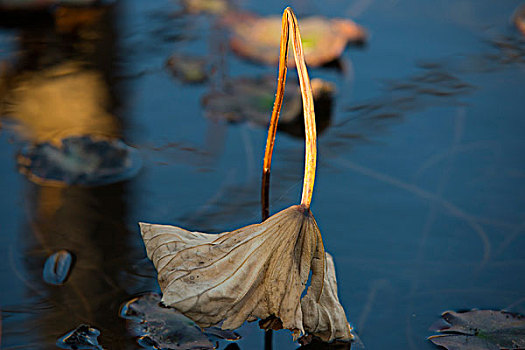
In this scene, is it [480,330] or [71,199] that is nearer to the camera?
[480,330]

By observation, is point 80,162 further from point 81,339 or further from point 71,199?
point 81,339

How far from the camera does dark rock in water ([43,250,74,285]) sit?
3.38ft

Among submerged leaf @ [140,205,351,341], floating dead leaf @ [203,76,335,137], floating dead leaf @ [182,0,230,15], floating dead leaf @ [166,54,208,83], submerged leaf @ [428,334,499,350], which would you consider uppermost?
floating dead leaf @ [182,0,230,15]

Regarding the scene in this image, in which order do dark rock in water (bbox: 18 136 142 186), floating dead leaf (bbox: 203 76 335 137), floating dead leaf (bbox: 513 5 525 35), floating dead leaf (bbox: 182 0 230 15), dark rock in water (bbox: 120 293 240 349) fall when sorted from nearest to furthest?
dark rock in water (bbox: 120 293 240 349) < dark rock in water (bbox: 18 136 142 186) < floating dead leaf (bbox: 203 76 335 137) < floating dead leaf (bbox: 513 5 525 35) < floating dead leaf (bbox: 182 0 230 15)

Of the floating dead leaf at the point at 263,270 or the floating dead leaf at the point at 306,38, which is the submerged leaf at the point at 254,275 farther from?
the floating dead leaf at the point at 306,38

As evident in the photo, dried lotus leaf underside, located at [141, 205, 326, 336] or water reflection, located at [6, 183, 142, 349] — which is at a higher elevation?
dried lotus leaf underside, located at [141, 205, 326, 336]

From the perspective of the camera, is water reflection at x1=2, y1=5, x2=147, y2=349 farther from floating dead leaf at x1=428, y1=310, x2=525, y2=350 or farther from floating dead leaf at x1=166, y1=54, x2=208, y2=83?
floating dead leaf at x1=428, y1=310, x2=525, y2=350

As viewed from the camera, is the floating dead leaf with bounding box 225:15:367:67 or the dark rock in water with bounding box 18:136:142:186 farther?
the floating dead leaf with bounding box 225:15:367:67

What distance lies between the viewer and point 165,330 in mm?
924

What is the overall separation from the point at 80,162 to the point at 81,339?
1.54ft

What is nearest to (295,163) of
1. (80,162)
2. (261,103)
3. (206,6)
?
(261,103)

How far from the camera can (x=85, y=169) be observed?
1282 mm

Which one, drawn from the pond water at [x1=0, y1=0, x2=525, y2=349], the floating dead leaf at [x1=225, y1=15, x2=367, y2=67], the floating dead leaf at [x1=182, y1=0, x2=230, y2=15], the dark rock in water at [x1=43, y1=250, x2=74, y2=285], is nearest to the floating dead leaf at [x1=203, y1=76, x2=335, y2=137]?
the pond water at [x1=0, y1=0, x2=525, y2=349]

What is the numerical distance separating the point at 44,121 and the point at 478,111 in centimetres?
99
